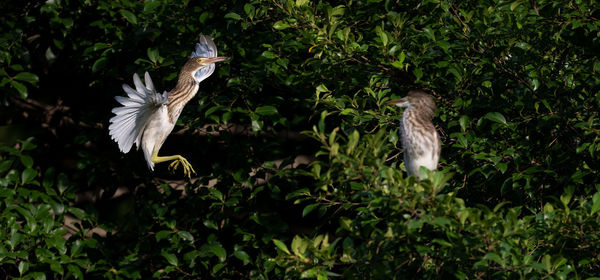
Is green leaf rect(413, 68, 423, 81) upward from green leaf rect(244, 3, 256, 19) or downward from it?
downward

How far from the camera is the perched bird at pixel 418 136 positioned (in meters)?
3.34

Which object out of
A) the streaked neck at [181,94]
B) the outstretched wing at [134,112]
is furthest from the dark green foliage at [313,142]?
the outstretched wing at [134,112]

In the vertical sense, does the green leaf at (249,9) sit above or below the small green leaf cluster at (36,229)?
above

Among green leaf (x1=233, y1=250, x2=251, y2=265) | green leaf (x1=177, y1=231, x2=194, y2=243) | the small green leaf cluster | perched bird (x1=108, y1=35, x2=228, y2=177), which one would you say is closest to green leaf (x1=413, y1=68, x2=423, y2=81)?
perched bird (x1=108, y1=35, x2=228, y2=177)

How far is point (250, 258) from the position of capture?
467cm

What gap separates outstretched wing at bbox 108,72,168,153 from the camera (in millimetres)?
3425

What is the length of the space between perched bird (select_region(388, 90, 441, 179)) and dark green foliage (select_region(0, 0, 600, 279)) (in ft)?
0.37

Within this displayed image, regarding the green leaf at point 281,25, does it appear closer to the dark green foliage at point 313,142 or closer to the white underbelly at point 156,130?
the dark green foliage at point 313,142

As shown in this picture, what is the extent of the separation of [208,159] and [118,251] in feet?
3.00

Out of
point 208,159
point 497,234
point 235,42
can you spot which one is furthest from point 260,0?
point 497,234

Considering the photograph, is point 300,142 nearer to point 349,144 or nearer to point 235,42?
point 235,42

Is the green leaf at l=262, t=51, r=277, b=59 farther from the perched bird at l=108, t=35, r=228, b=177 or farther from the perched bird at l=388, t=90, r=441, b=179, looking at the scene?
the perched bird at l=388, t=90, r=441, b=179

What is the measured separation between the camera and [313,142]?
527 cm

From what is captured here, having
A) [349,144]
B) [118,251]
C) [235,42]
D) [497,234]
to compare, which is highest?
[349,144]
